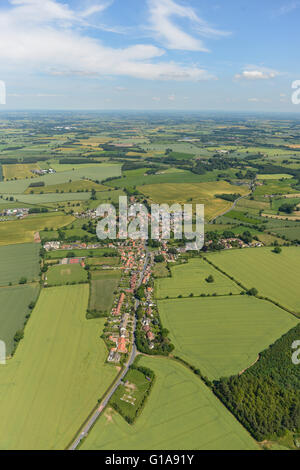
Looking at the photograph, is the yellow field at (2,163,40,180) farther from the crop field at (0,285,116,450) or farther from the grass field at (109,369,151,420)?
the grass field at (109,369,151,420)

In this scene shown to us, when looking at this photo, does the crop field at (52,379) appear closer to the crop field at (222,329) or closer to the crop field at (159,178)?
the crop field at (222,329)

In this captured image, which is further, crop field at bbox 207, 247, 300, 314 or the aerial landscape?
crop field at bbox 207, 247, 300, 314

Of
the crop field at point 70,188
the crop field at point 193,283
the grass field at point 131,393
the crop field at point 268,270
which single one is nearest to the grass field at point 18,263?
the crop field at point 193,283

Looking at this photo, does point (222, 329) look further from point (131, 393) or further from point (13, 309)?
point (13, 309)

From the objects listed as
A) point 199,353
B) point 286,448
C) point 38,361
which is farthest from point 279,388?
point 38,361

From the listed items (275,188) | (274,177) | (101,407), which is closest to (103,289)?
(101,407)

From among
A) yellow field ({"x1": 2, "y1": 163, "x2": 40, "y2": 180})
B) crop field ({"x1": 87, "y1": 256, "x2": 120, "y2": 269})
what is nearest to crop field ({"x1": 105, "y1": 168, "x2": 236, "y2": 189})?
yellow field ({"x1": 2, "y1": 163, "x2": 40, "y2": 180})
